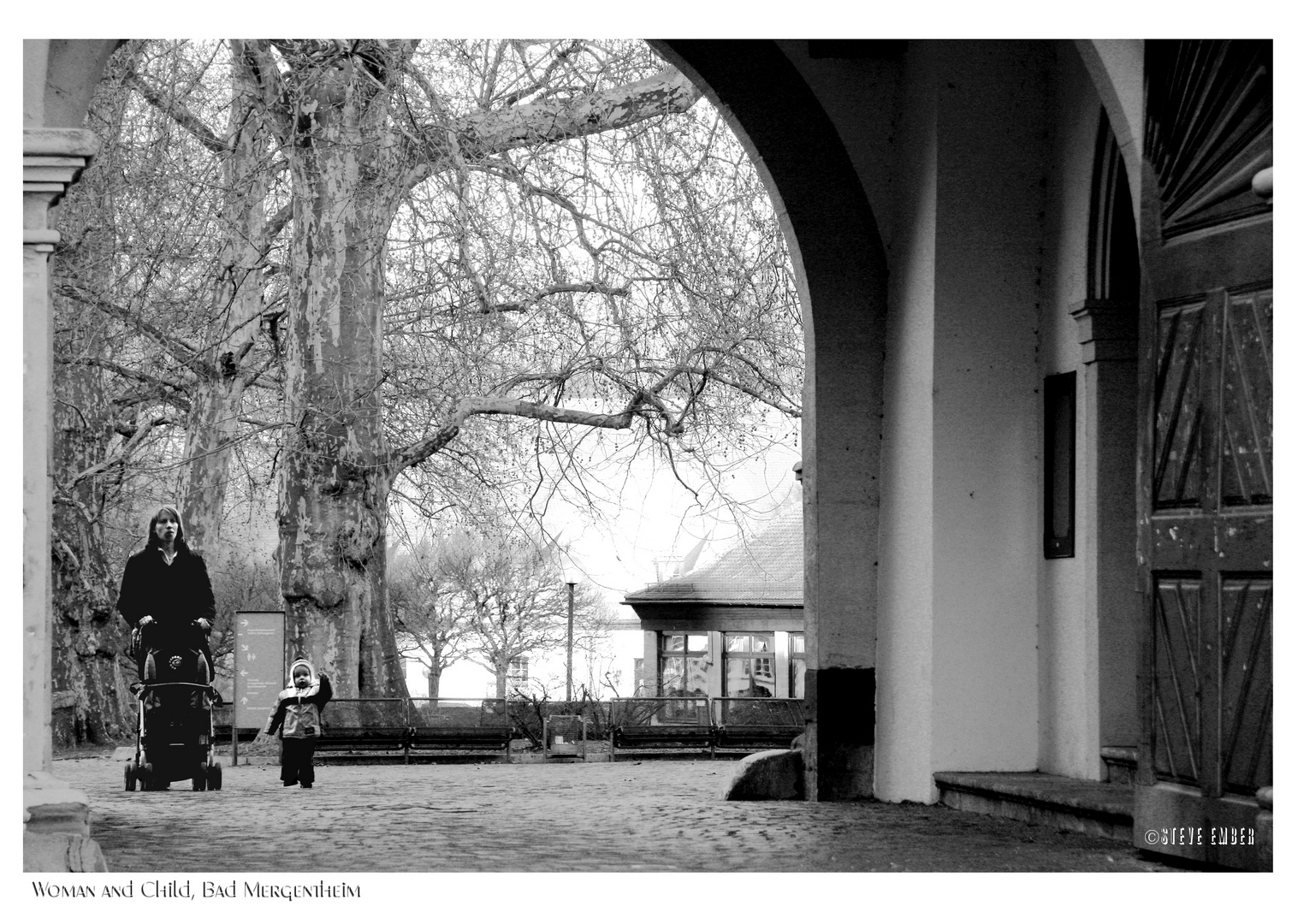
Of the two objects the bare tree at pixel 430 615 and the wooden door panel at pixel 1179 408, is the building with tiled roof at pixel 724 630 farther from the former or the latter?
the wooden door panel at pixel 1179 408

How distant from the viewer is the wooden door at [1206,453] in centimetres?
635

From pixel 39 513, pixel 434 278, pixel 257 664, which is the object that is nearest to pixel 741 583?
pixel 257 664

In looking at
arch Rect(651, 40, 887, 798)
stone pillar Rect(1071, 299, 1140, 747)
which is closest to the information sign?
arch Rect(651, 40, 887, 798)

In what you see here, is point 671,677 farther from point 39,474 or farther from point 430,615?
point 39,474

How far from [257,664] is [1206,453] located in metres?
12.0

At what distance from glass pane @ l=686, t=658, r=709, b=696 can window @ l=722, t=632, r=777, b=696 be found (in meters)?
0.44

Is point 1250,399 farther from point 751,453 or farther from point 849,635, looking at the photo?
point 751,453

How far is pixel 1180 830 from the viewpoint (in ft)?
22.0

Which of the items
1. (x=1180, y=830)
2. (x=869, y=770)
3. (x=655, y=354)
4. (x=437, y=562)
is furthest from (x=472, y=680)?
(x=1180, y=830)

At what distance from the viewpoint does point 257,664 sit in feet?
54.2

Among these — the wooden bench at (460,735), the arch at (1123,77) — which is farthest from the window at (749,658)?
the arch at (1123,77)

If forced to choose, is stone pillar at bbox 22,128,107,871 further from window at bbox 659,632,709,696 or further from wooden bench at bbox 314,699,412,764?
window at bbox 659,632,709,696

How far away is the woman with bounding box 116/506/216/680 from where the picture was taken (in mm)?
12641

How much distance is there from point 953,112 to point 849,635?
11.7ft
